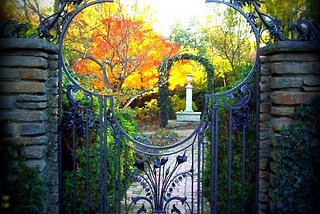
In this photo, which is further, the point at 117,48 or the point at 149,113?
the point at 149,113

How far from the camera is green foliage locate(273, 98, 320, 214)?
239 cm

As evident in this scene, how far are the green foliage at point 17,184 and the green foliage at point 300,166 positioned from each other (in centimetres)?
184

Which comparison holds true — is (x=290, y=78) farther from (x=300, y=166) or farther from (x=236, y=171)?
(x=236, y=171)

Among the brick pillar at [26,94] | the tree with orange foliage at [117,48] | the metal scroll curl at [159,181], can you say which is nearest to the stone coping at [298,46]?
the metal scroll curl at [159,181]

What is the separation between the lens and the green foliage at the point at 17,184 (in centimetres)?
231

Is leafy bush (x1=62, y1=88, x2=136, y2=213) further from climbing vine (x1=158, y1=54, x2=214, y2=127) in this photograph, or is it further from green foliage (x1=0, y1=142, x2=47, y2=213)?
climbing vine (x1=158, y1=54, x2=214, y2=127)

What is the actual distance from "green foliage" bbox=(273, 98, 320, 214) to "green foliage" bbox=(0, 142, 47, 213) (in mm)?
1844

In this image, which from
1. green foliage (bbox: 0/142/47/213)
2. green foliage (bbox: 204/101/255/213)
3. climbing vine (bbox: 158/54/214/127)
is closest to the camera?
green foliage (bbox: 0/142/47/213)

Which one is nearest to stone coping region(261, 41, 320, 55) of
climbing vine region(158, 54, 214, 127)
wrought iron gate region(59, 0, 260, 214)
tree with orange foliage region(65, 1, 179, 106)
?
wrought iron gate region(59, 0, 260, 214)

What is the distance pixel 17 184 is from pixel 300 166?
2.16 meters

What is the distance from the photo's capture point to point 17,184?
2.35 m

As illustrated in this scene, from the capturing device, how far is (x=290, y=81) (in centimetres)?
250

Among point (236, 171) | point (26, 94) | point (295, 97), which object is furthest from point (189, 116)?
point (26, 94)

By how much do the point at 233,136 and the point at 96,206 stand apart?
1479 mm
